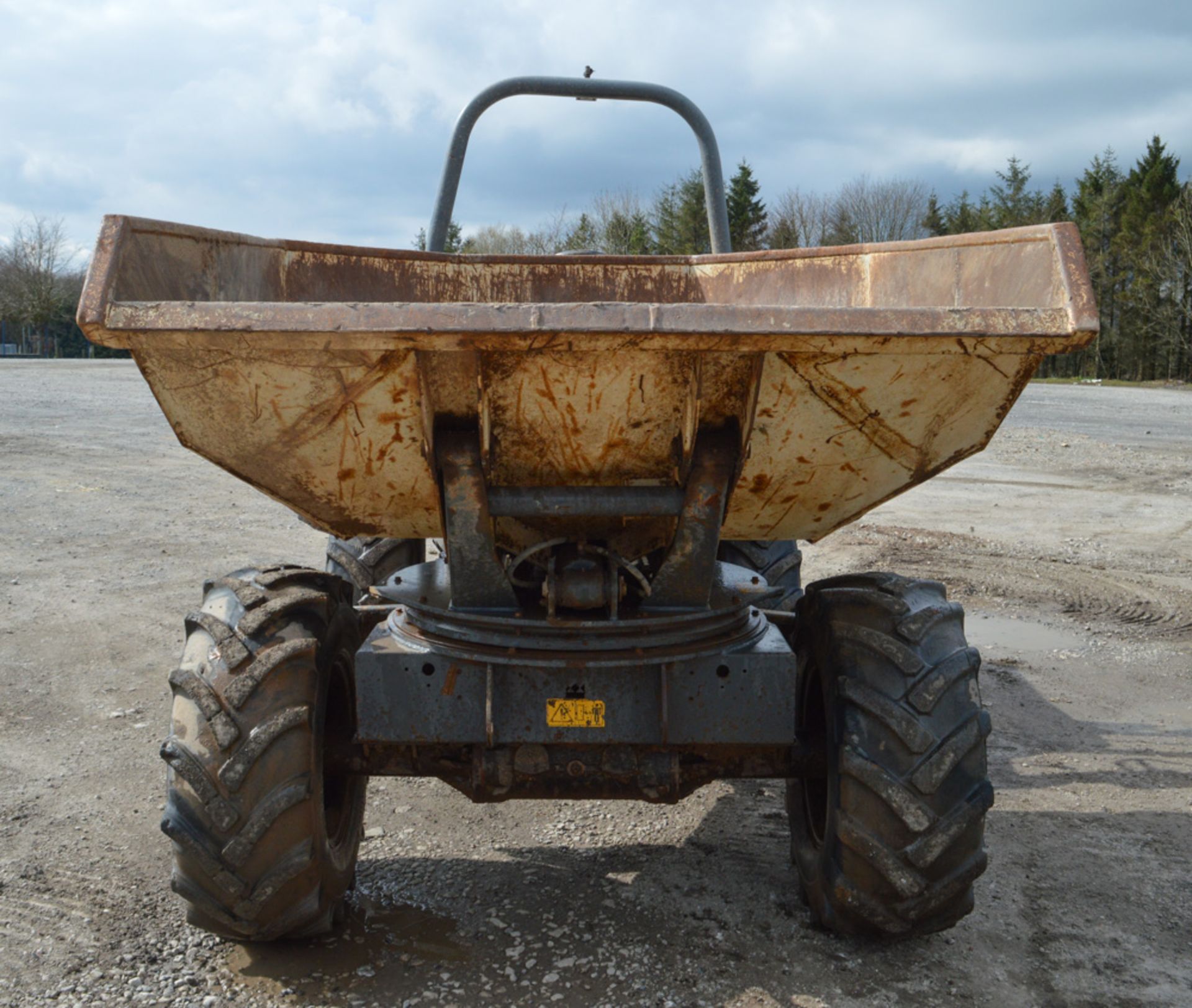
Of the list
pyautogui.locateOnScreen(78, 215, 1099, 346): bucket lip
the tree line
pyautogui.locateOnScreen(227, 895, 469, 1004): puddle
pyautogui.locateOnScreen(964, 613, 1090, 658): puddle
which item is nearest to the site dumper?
pyautogui.locateOnScreen(78, 215, 1099, 346): bucket lip

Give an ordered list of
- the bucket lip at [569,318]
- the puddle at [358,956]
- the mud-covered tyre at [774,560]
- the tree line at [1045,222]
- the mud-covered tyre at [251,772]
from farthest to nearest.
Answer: the tree line at [1045,222], the mud-covered tyre at [774,560], the puddle at [358,956], the mud-covered tyre at [251,772], the bucket lip at [569,318]

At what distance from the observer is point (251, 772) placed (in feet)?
8.32

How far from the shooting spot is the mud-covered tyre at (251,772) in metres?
2.53

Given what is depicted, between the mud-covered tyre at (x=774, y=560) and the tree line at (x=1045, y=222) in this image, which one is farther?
the tree line at (x=1045, y=222)

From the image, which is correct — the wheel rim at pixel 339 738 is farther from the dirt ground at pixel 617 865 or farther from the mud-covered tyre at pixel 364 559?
the mud-covered tyre at pixel 364 559

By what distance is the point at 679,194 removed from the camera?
38125 millimetres

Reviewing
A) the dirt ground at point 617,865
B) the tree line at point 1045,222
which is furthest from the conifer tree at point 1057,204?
the dirt ground at point 617,865

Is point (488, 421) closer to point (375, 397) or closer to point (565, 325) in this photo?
point (375, 397)

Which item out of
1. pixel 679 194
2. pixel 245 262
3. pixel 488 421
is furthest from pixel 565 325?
pixel 679 194

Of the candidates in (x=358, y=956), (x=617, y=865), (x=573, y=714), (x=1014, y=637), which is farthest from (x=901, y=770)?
(x=1014, y=637)

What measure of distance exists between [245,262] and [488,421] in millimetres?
1314

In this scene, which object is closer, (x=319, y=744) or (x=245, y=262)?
(x=319, y=744)

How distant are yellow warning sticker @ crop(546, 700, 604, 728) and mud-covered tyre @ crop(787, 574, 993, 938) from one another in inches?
23.2

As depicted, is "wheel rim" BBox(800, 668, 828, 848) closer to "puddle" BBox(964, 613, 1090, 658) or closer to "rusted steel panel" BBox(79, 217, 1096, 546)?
"rusted steel panel" BBox(79, 217, 1096, 546)
